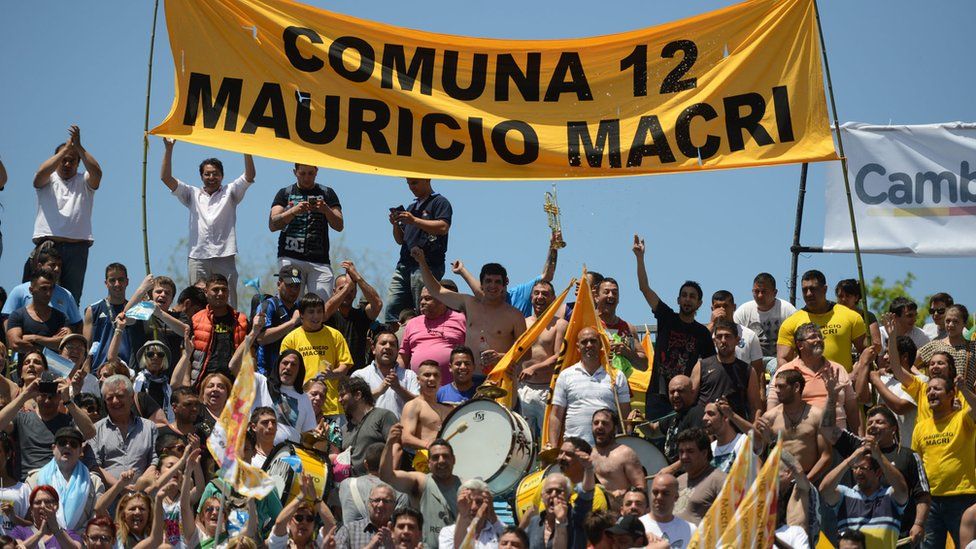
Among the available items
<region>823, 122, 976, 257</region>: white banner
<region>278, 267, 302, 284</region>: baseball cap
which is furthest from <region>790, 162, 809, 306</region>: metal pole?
<region>278, 267, 302, 284</region>: baseball cap

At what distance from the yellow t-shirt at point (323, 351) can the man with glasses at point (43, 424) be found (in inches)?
95.3

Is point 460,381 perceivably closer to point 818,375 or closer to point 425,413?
point 425,413

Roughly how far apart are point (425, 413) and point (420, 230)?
9.71ft

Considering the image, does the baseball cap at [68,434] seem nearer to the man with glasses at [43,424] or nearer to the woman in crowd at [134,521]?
the man with glasses at [43,424]

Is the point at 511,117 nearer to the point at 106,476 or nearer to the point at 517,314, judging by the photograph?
the point at 517,314

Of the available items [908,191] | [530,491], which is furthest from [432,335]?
[908,191]

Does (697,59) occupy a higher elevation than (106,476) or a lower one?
higher

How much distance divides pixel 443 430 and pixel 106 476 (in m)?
2.87

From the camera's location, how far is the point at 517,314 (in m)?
17.8

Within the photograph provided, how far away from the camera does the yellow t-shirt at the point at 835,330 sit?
17453 millimetres

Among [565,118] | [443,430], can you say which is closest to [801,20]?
[565,118]

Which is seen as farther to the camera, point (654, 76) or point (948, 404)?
point (654, 76)

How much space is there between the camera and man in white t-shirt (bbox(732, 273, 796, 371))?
720 inches

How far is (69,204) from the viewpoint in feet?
62.4
